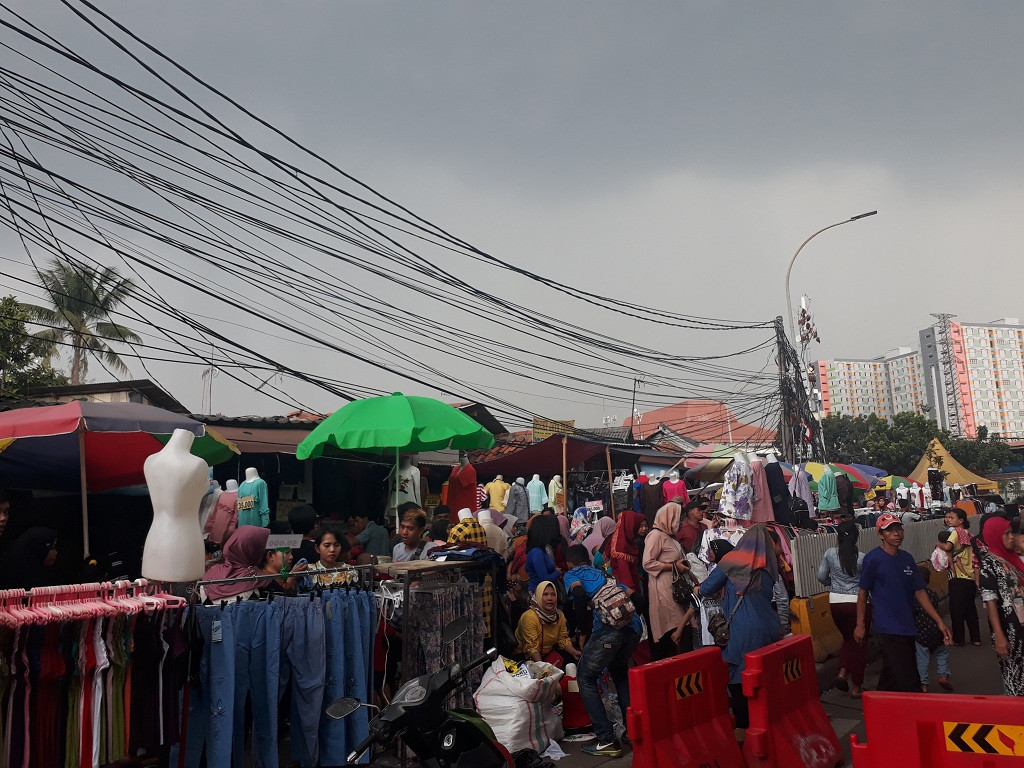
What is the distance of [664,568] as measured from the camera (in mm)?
7961

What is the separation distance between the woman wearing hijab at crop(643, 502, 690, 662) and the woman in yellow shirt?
902 millimetres

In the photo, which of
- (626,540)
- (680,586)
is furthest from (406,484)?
(680,586)

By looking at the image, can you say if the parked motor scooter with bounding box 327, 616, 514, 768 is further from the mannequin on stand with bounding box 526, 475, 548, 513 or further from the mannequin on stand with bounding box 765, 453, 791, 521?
the mannequin on stand with bounding box 526, 475, 548, 513

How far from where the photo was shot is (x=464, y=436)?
965 centimetres

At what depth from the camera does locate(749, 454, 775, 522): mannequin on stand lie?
45.4 feet

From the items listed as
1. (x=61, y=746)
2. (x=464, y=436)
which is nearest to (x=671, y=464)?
(x=464, y=436)

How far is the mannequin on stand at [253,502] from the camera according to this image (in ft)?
32.3

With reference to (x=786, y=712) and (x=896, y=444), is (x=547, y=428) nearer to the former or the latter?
(x=786, y=712)

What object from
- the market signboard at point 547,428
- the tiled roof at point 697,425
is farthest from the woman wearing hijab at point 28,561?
the tiled roof at point 697,425

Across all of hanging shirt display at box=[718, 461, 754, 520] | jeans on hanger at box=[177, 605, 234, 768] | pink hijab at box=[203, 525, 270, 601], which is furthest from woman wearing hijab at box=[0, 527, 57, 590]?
hanging shirt display at box=[718, 461, 754, 520]

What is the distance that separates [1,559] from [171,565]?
1.67m

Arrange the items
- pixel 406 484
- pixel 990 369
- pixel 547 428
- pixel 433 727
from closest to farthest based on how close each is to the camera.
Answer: pixel 433 727 → pixel 406 484 → pixel 547 428 → pixel 990 369

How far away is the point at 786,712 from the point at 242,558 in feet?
13.8

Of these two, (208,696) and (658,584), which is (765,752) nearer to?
(658,584)
